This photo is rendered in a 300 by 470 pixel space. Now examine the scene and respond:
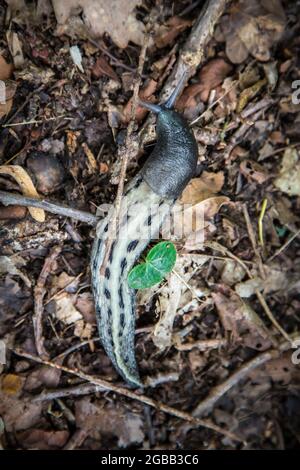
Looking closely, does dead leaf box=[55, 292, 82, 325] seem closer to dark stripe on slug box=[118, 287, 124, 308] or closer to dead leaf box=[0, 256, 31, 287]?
dead leaf box=[0, 256, 31, 287]

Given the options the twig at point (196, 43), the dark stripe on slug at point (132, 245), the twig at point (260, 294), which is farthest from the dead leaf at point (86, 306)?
the twig at point (196, 43)

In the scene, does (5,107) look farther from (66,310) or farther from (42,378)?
(42,378)

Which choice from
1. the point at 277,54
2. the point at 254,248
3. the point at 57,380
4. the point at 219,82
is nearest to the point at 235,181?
the point at 254,248

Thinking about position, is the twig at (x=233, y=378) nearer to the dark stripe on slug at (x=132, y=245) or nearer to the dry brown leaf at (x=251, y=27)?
the dark stripe on slug at (x=132, y=245)

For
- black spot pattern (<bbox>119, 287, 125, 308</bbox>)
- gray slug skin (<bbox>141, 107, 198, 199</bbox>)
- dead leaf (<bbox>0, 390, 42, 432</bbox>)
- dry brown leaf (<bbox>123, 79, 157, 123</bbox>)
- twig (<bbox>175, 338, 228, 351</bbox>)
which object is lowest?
dead leaf (<bbox>0, 390, 42, 432</bbox>)

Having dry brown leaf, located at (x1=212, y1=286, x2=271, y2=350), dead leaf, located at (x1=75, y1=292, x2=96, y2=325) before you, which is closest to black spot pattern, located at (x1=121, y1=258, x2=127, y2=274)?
dead leaf, located at (x1=75, y1=292, x2=96, y2=325)
